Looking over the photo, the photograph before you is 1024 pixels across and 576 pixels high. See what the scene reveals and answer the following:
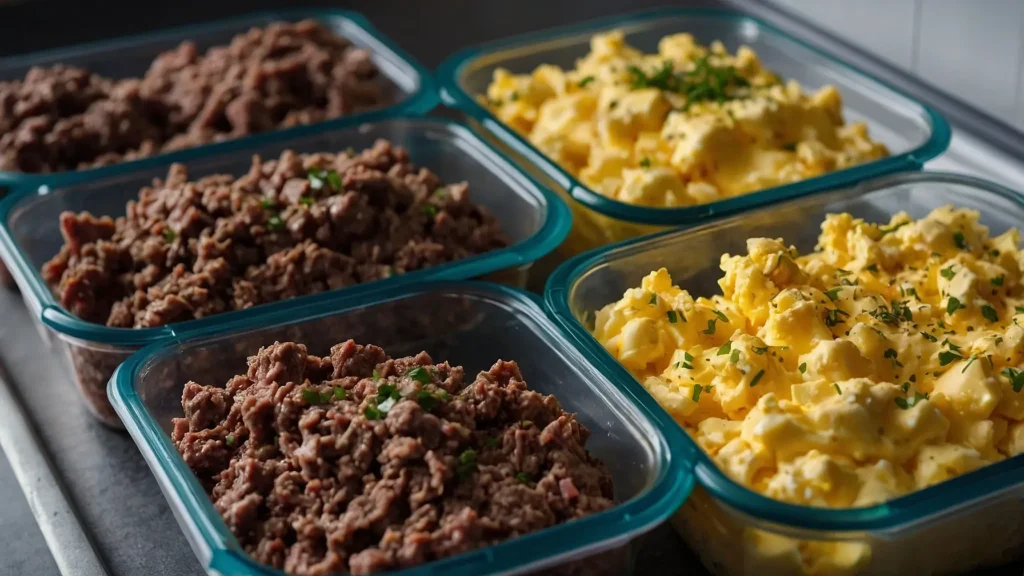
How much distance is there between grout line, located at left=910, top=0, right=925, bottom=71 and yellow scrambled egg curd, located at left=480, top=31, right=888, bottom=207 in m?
0.25

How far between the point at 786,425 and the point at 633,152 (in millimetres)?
922

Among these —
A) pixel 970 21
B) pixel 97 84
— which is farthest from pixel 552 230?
pixel 97 84

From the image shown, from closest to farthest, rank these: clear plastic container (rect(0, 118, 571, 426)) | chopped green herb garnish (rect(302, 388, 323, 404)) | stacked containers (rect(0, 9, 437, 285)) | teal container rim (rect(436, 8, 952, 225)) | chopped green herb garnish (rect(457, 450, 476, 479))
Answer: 1. chopped green herb garnish (rect(457, 450, 476, 479))
2. chopped green herb garnish (rect(302, 388, 323, 404))
3. clear plastic container (rect(0, 118, 571, 426))
4. teal container rim (rect(436, 8, 952, 225))
5. stacked containers (rect(0, 9, 437, 285))

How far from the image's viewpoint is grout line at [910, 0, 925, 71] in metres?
2.60

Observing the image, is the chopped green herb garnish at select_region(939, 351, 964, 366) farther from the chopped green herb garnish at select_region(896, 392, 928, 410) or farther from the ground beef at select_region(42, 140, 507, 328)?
the ground beef at select_region(42, 140, 507, 328)

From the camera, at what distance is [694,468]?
1.53 m

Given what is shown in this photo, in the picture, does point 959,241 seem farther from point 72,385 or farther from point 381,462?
point 72,385

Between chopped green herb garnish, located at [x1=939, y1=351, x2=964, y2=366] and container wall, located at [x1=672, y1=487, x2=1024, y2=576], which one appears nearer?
container wall, located at [x1=672, y1=487, x2=1024, y2=576]

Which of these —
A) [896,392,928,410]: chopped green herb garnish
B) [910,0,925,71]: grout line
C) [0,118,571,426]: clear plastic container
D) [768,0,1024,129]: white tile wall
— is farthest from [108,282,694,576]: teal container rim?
[910,0,925,71]: grout line

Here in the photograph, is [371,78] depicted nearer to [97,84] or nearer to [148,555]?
[97,84]

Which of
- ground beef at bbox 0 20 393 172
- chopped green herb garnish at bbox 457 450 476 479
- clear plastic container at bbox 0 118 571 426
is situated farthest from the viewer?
ground beef at bbox 0 20 393 172

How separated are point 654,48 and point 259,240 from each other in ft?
4.01

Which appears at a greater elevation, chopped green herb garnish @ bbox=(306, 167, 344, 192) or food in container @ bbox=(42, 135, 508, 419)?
chopped green herb garnish @ bbox=(306, 167, 344, 192)

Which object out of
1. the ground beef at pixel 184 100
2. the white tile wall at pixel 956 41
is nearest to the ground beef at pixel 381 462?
the ground beef at pixel 184 100
